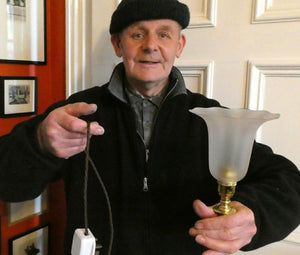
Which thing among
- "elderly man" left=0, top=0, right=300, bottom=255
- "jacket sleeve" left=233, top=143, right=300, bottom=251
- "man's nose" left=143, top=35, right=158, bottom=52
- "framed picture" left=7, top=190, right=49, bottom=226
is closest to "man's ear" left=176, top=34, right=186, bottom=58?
"elderly man" left=0, top=0, right=300, bottom=255

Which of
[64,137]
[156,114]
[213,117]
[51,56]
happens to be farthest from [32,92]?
[213,117]

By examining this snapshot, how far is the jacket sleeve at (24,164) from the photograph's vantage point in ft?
2.31

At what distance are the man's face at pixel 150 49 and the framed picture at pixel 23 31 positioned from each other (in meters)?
0.38

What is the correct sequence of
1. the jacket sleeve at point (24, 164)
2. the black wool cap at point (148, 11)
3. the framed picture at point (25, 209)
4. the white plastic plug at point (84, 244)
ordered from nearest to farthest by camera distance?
the white plastic plug at point (84, 244)
the jacket sleeve at point (24, 164)
the black wool cap at point (148, 11)
the framed picture at point (25, 209)

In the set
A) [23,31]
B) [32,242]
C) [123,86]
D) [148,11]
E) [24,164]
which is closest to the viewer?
[24,164]

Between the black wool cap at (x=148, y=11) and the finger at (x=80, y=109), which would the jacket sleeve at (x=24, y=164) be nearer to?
the finger at (x=80, y=109)

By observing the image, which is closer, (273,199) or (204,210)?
(204,210)

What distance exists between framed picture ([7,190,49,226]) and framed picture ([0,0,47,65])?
498 mm

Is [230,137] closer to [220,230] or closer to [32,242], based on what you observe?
[220,230]

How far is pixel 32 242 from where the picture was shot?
1233mm

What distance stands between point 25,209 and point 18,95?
412mm

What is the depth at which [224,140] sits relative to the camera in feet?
2.03

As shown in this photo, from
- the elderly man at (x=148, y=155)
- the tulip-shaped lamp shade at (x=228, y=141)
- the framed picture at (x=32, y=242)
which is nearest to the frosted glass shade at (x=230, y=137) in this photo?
the tulip-shaped lamp shade at (x=228, y=141)

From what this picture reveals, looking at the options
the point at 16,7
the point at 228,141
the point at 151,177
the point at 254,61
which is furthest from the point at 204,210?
the point at 16,7
